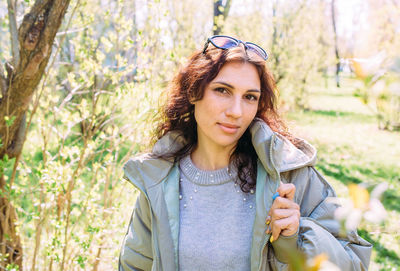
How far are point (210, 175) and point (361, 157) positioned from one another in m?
7.58

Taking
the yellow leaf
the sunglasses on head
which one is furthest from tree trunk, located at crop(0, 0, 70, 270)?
the yellow leaf

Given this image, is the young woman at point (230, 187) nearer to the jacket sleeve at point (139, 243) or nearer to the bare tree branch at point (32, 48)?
the jacket sleeve at point (139, 243)

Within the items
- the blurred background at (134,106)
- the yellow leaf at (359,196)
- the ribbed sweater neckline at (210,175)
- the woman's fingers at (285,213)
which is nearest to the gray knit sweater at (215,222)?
the ribbed sweater neckline at (210,175)

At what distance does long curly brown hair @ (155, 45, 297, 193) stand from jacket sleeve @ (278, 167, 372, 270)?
0.25 m

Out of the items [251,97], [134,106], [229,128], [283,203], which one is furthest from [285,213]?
[134,106]

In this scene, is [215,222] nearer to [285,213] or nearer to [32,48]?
[285,213]

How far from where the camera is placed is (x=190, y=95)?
1983 mm

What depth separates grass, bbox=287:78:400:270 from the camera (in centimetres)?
428

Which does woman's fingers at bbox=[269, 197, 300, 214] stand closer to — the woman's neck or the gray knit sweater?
the gray knit sweater

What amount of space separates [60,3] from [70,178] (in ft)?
3.71

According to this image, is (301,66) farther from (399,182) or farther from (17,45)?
(17,45)

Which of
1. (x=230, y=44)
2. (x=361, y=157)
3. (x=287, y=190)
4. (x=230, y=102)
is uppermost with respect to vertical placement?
(x=230, y=44)

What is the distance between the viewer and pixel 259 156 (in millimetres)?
1742

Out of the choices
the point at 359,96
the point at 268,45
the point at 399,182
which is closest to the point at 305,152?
the point at 359,96
